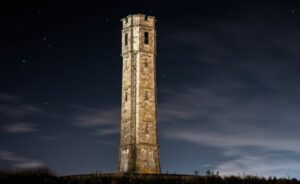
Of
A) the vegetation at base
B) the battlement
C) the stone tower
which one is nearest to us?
the vegetation at base

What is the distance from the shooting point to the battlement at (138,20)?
56.3 metres

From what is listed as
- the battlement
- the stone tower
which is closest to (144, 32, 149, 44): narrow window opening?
the stone tower

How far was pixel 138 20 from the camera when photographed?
5631cm

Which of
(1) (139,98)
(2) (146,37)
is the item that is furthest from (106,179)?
(2) (146,37)

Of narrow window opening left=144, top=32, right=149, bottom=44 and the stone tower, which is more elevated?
Answer: narrow window opening left=144, top=32, right=149, bottom=44

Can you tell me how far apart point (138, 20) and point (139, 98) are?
734 cm

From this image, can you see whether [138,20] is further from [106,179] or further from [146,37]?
[106,179]

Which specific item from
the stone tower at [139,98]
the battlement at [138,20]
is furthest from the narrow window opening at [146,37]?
the battlement at [138,20]

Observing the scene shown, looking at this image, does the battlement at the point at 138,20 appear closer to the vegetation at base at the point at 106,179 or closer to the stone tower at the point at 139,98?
the stone tower at the point at 139,98

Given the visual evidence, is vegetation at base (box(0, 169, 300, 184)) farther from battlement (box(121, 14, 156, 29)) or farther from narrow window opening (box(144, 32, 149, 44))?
battlement (box(121, 14, 156, 29))

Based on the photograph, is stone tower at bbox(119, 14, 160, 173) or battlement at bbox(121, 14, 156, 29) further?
battlement at bbox(121, 14, 156, 29)

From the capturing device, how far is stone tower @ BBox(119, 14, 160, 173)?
177 ft

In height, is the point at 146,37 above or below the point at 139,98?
above

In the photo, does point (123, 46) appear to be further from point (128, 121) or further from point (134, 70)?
point (128, 121)
